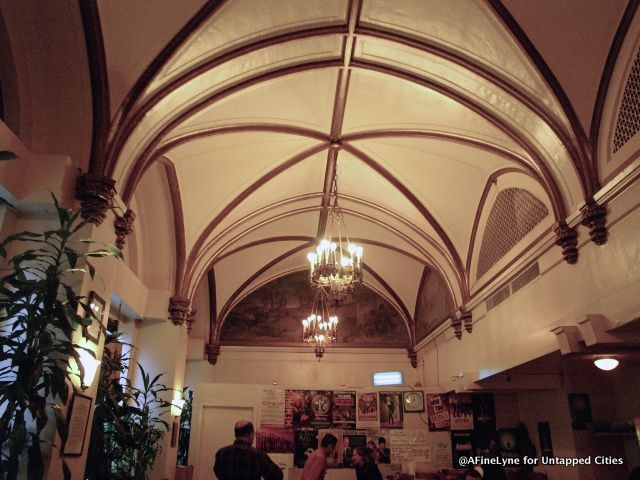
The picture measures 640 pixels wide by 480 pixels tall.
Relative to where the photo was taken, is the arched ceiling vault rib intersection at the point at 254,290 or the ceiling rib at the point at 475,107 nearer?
the ceiling rib at the point at 475,107

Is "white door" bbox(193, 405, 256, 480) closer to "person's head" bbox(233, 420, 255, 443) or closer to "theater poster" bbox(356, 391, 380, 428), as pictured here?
"theater poster" bbox(356, 391, 380, 428)

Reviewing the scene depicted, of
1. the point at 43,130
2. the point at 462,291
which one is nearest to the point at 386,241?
the point at 462,291

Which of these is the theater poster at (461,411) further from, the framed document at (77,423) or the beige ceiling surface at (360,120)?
the framed document at (77,423)

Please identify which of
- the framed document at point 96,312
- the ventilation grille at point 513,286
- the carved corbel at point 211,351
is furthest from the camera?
the carved corbel at point 211,351

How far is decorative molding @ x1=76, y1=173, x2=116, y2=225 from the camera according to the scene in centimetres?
504

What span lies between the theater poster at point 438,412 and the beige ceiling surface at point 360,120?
2007mm

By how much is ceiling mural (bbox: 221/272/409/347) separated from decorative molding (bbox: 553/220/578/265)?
336 inches

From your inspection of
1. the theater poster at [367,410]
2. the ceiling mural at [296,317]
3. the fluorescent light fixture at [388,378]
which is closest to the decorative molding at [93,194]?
the theater poster at [367,410]

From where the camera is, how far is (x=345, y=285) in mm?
6957

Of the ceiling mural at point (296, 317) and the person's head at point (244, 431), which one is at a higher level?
the ceiling mural at point (296, 317)

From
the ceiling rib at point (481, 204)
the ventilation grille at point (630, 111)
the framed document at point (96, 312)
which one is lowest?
the framed document at point (96, 312)

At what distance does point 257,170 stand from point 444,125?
128 inches

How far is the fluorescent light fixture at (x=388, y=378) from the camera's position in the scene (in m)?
13.8

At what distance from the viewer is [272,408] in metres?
10.2
